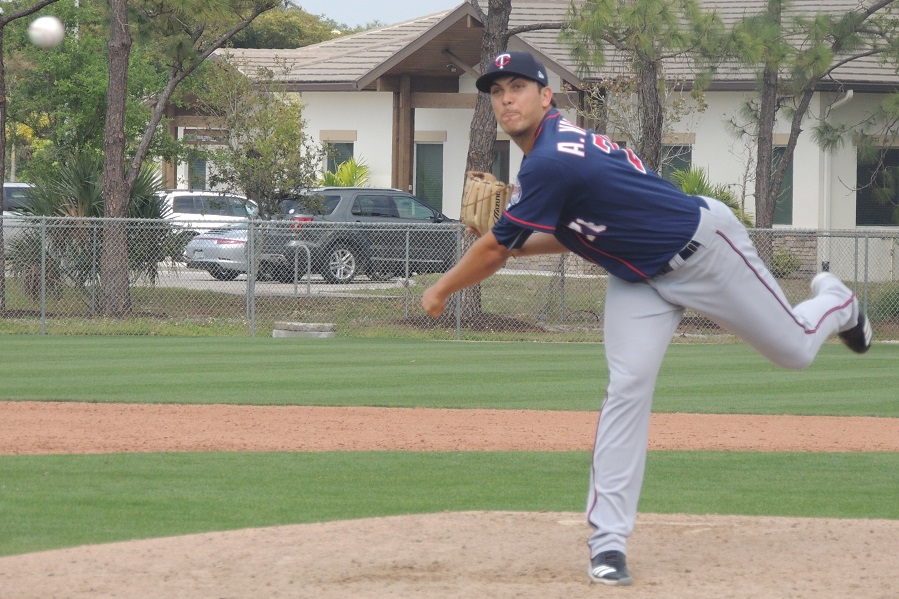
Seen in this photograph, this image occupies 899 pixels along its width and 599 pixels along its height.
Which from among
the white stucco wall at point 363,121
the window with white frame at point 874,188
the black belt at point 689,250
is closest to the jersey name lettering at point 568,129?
the black belt at point 689,250

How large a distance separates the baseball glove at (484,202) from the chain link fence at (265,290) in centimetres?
1284

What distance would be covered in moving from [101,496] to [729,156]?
23.0 metres

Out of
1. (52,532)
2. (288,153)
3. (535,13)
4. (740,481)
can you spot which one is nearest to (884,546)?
(740,481)

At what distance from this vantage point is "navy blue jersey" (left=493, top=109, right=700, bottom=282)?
478 cm

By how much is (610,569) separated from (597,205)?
1382 mm

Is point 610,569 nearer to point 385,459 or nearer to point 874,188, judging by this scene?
point 385,459

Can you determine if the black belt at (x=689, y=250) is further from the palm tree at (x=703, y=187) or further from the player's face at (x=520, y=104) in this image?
the palm tree at (x=703, y=187)

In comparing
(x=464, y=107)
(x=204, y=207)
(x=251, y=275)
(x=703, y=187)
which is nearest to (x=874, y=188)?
(x=703, y=187)

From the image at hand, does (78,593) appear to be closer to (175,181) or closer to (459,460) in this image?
(459,460)

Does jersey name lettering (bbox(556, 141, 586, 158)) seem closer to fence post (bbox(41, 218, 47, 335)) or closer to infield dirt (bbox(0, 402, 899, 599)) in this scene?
infield dirt (bbox(0, 402, 899, 599))

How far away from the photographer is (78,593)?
4730mm

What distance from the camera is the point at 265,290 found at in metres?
19.0

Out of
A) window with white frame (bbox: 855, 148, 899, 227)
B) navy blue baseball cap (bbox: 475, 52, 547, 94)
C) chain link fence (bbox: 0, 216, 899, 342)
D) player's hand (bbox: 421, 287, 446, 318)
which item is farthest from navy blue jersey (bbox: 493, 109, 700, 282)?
window with white frame (bbox: 855, 148, 899, 227)

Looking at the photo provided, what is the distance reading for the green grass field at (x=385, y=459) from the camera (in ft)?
22.4
